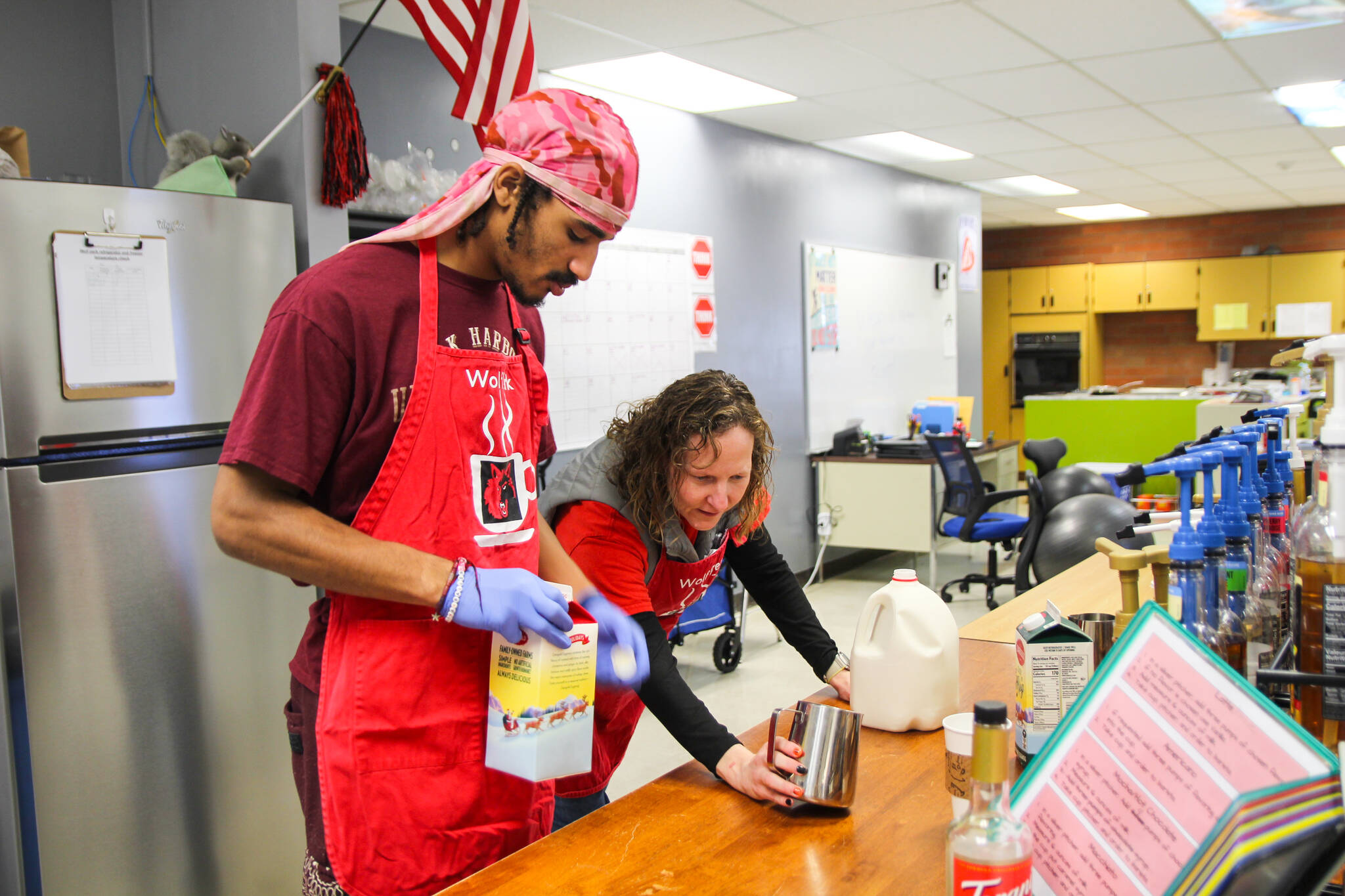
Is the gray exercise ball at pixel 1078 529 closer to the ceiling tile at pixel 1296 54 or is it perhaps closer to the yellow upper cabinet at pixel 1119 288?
the ceiling tile at pixel 1296 54

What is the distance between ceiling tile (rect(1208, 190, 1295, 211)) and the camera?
8375 millimetres

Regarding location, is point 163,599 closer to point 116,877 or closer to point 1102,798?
point 116,877

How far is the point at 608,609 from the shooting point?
54.5 inches

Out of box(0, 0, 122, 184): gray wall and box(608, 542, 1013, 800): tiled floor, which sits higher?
box(0, 0, 122, 184): gray wall

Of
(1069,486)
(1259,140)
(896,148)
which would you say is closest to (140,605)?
(1069,486)

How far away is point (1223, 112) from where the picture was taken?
5.26 metres

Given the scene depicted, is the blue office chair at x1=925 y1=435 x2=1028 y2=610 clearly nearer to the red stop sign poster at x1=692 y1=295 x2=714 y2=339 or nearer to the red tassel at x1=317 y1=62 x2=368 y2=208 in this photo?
the red stop sign poster at x1=692 y1=295 x2=714 y2=339

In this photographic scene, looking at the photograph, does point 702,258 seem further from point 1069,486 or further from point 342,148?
point 342,148

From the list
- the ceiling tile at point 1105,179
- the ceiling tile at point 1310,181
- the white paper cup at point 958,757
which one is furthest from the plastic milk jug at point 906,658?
the ceiling tile at point 1310,181

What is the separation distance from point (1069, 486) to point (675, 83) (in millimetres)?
2433

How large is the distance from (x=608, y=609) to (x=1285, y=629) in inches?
34.8

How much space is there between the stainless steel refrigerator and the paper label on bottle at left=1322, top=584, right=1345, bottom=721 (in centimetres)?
217

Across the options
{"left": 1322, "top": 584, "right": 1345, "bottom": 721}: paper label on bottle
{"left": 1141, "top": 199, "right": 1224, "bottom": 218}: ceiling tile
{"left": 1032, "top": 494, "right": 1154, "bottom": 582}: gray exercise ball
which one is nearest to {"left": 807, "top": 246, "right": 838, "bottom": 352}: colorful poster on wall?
{"left": 1032, "top": 494, "right": 1154, "bottom": 582}: gray exercise ball

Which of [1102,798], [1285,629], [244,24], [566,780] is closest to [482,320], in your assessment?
[566,780]
